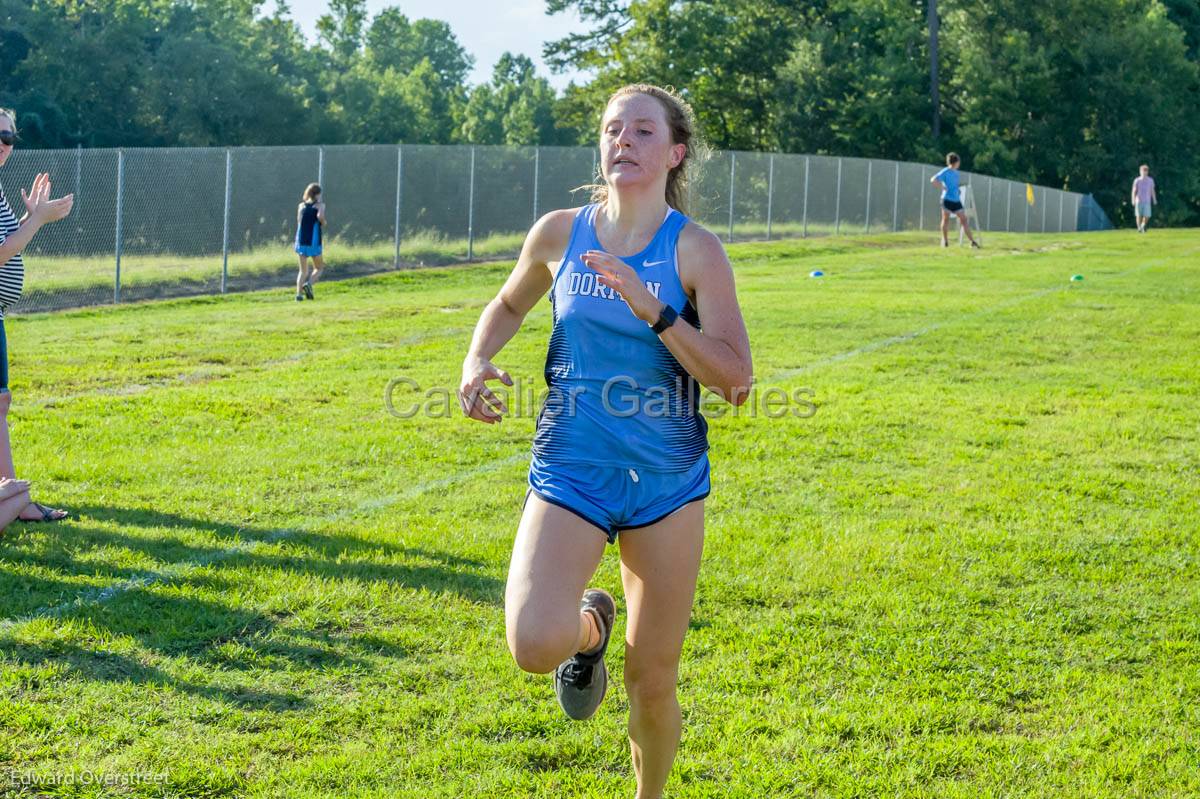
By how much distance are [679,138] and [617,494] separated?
3.59 ft

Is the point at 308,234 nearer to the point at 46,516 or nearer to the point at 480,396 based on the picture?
the point at 46,516

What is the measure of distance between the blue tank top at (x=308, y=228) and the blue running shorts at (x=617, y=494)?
16.6 meters

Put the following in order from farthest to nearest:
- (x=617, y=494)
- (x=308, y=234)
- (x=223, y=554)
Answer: (x=308, y=234)
(x=223, y=554)
(x=617, y=494)

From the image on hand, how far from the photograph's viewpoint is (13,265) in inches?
259

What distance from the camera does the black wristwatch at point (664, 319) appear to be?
11.1ft

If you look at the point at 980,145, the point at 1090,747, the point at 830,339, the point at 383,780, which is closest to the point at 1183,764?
the point at 1090,747

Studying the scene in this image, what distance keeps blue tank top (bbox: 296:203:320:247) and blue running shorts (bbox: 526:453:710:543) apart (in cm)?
1660

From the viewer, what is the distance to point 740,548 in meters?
6.40

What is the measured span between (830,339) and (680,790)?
10615 mm

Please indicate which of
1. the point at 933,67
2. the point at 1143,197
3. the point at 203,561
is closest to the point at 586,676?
the point at 203,561

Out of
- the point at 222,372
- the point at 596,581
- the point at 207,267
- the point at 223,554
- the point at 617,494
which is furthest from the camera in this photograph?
the point at 207,267

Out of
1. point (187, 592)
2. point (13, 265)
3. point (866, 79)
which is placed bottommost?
point (187, 592)

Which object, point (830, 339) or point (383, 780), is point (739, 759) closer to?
point (383, 780)

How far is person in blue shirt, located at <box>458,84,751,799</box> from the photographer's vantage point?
345 cm
